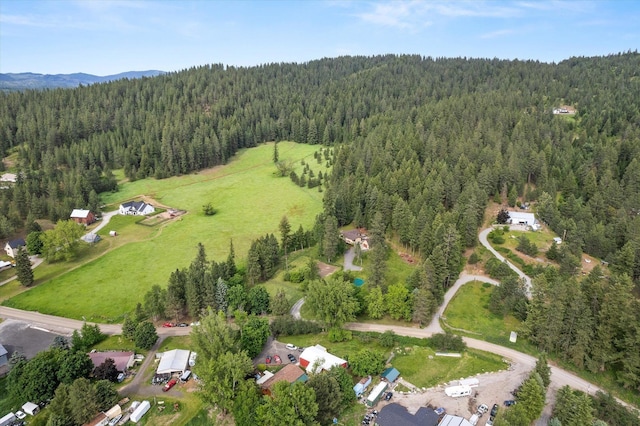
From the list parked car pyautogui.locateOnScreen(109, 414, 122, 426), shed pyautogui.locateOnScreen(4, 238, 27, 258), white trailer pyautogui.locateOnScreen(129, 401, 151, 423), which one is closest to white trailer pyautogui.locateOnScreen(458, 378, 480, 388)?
white trailer pyautogui.locateOnScreen(129, 401, 151, 423)

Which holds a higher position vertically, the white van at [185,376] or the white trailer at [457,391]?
the white trailer at [457,391]

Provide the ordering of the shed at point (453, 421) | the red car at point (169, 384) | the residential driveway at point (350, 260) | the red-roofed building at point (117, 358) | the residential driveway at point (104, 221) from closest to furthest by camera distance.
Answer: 1. the shed at point (453, 421)
2. the red car at point (169, 384)
3. the red-roofed building at point (117, 358)
4. the residential driveway at point (350, 260)
5. the residential driveway at point (104, 221)

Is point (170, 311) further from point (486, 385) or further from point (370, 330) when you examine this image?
point (486, 385)

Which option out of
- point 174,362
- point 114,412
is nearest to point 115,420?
point 114,412

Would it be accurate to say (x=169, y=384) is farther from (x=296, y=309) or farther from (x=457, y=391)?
(x=457, y=391)

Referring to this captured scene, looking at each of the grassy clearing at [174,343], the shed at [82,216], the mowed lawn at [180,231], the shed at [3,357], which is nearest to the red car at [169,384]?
the grassy clearing at [174,343]

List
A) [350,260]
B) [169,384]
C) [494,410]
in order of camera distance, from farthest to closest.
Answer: [350,260] < [169,384] < [494,410]

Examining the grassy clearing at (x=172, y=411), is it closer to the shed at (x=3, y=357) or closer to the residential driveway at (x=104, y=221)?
the shed at (x=3, y=357)
